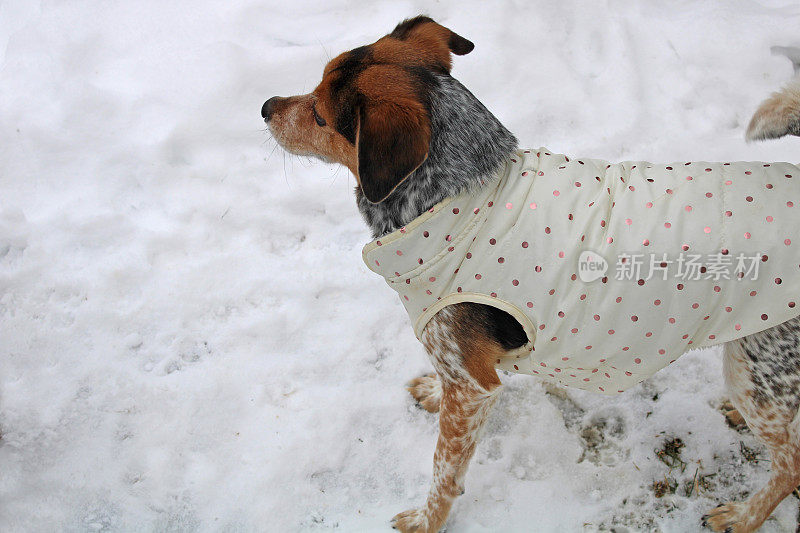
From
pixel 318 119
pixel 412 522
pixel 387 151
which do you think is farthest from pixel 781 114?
pixel 412 522

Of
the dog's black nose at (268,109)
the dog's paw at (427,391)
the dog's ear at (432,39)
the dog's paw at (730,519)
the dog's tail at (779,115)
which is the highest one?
the dog's tail at (779,115)

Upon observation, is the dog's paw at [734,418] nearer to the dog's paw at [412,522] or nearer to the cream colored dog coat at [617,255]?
the cream colored dog coat at [617,255]

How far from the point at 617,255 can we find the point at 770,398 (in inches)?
44.1

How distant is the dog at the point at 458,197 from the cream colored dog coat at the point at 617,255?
13 millimetres

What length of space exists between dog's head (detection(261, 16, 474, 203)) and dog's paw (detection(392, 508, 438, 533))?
185 cm

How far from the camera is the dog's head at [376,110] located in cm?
252

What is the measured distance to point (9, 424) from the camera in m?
3.66

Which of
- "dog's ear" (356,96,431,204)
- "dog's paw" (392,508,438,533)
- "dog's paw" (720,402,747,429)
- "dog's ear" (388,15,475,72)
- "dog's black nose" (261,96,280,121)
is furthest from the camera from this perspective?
"dog's paw" (720,402,747,429)

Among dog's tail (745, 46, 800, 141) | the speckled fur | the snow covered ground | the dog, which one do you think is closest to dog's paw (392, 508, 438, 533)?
the snow covered ground

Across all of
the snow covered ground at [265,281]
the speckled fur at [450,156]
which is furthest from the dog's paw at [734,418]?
the speckled fur at [450,156]

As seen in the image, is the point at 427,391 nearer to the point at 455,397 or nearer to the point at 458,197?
the point at 455,397

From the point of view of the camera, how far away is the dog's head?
252 cm

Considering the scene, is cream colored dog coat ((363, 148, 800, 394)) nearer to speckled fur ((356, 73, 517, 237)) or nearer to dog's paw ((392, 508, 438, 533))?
speckled fur ((356, 73, 517, 237))

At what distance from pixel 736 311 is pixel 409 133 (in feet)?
5.12
